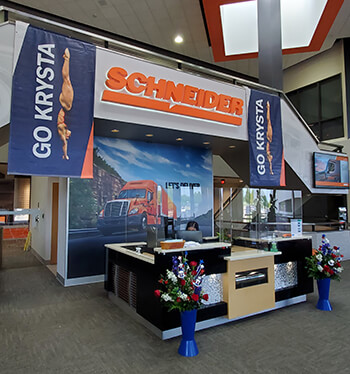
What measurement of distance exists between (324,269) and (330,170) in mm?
4763

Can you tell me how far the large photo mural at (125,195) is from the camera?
5.59 metres

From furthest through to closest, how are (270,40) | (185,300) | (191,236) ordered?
(270,40) → (191,236) → (185,300)

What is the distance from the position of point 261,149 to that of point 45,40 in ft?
14.2

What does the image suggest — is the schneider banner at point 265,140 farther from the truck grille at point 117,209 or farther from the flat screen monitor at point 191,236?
the truck grille at point 117,209

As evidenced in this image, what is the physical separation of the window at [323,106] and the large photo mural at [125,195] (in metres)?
6.09

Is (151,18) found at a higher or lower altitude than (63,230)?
higher

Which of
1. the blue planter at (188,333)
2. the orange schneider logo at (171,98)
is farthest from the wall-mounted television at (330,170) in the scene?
the blue planter at (188,333)

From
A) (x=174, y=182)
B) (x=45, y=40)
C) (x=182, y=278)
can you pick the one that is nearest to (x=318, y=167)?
(x=174, y=182)

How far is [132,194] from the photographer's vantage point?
624 cm

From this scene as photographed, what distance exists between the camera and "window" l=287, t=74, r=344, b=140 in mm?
10250

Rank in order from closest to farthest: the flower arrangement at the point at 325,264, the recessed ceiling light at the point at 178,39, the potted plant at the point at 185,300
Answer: the potted plant at the point at 185,300
the flower arrangement at the point at 325,264
the recessed ceiling light at the point at 178,39

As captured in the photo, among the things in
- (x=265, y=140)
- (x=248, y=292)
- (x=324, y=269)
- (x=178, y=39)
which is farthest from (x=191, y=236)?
(x=178, y=39)

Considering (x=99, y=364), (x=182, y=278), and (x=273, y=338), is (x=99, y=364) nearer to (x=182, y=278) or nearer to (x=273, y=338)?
(x=182, y=278)

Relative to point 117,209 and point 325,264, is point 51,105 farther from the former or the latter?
point 325,264
